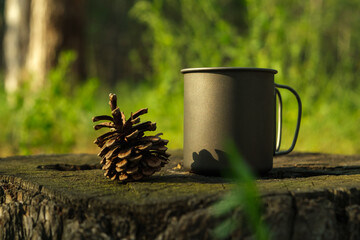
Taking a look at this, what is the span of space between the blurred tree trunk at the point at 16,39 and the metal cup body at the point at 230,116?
131 inches

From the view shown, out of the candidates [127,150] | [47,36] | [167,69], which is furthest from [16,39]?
[127,150]

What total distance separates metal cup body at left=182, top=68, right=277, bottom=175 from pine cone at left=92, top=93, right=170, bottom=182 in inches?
5.4

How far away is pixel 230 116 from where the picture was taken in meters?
1.16

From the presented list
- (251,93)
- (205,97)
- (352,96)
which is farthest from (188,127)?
(352,96)

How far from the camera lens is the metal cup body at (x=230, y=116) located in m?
1.16

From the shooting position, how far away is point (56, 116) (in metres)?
2.98

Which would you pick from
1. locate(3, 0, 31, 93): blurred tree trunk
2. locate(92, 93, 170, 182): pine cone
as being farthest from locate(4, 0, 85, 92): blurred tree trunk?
locate(92, 93, 170, 182): pine cone

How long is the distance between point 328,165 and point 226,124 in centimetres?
53

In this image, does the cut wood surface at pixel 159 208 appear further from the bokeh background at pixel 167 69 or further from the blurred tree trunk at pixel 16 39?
the blurred tree trunk at pixel 16 39

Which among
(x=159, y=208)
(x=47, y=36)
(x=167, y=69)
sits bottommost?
(x=159, y=208)

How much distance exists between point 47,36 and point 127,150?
10.5 ft

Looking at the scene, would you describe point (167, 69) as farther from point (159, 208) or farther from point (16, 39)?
point (159, 208)

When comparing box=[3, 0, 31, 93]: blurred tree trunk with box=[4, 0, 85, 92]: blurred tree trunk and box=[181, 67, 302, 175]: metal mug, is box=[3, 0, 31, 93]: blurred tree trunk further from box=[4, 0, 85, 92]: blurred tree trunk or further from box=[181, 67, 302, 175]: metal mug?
box=[181, 67, 302, 175]: metal mug

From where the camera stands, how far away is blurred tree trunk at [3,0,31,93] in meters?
4.19
